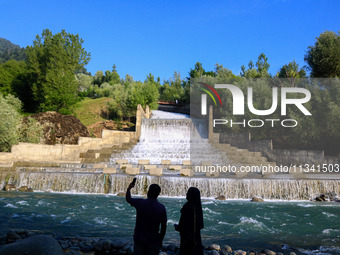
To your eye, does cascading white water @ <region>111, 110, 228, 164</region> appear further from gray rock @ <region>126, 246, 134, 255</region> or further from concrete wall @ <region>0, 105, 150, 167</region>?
gray rock @ <region>126, 246, 134, 255</region>

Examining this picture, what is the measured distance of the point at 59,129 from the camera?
3053 centimetres

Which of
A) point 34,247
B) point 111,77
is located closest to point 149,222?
point 34,247

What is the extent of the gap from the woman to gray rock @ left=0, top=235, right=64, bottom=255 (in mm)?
2073

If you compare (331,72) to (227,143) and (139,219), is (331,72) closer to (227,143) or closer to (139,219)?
(227,143)

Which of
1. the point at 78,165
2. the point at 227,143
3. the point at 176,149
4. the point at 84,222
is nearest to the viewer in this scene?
the point at 84,222

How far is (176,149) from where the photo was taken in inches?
1122

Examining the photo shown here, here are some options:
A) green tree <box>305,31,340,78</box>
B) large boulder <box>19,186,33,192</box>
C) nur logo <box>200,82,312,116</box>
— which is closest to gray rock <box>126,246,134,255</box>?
large boulder <box>19,186,33,192</box>

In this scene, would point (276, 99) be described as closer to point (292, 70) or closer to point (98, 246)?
point (292, 70)

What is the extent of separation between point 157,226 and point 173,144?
86.1 feet

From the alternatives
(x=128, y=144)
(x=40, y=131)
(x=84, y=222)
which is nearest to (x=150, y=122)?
(x=128, y=144)

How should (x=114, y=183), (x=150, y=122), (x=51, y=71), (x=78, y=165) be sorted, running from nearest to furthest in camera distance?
1. (x=114, y=183)
2. (x=78, y=165)
3. (x=150, y=122)
4. (x=51, y=71)

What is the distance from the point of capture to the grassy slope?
43.0 meters

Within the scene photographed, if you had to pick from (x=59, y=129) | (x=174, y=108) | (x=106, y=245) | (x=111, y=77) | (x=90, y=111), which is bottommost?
(x=106, y=245)

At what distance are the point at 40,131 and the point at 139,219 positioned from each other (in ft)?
88.6
